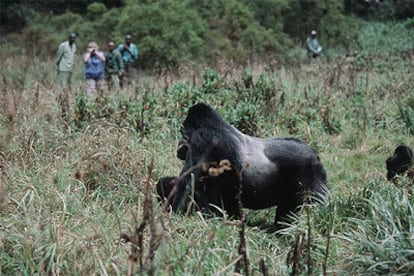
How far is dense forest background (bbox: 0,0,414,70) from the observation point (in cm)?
1350

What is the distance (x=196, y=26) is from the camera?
49.2 feet

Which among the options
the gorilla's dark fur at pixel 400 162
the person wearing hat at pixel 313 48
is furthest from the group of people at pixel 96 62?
the person wearing hat at pixel 313 48

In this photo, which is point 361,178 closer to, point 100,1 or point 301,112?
point 301,112

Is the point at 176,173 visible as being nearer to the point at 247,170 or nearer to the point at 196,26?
the point at 247,170

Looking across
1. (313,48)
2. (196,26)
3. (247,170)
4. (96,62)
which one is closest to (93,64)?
(96,62)

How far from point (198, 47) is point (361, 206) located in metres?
10.8

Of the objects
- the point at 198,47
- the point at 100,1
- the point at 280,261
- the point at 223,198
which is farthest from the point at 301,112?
the point at 100,1

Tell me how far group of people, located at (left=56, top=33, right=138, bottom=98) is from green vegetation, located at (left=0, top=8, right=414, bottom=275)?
0.91 meters

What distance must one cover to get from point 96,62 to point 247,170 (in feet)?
23.3

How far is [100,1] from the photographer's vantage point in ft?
64.3

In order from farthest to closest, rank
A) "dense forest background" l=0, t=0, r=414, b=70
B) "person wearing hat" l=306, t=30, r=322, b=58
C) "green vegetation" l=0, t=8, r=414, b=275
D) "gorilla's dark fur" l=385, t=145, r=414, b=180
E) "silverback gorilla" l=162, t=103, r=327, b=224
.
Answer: "person wearing hat" l=306, t=30, r=322, b=58, "dense forest background" l=0, t=0, r=414, b=70, "gorilla's dark fur" l=385, t=145, r=414, b=180, "silverback gorilla" l=162, t=103, r=327, b=224, "green vegetation" l=0, t=8, r=414, b=275

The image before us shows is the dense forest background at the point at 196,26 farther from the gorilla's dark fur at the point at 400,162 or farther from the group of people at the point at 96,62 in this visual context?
the gorilla's dark fur at the point at 400,162

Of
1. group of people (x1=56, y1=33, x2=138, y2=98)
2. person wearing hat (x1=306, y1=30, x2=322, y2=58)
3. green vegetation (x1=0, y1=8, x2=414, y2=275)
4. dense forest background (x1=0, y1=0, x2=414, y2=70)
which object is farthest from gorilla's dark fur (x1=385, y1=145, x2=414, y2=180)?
person wearing hat (x1=306, y1=30, x2=322, y2=58)

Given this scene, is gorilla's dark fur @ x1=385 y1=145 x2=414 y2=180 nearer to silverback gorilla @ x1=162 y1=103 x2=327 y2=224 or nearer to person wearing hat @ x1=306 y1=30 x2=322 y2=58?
silverback gorilla @ x1=162 y1=103 x2=327 y2=224
